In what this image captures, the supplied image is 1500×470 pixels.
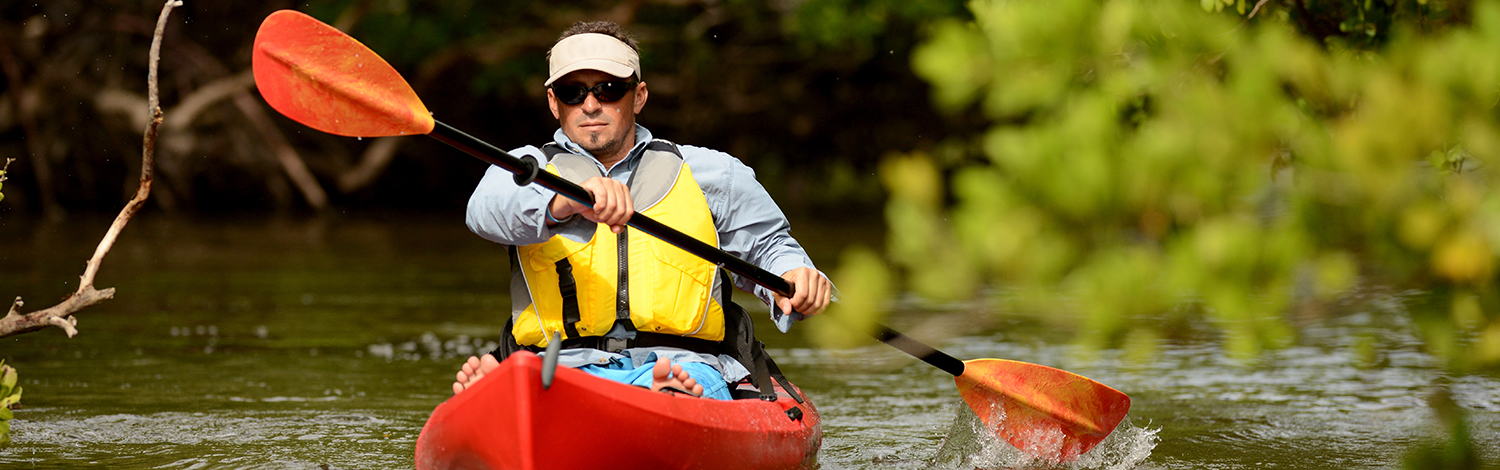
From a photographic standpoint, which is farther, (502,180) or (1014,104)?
(502,180)

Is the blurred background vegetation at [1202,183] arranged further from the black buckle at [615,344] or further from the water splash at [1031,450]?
the water splash at [1031,450]

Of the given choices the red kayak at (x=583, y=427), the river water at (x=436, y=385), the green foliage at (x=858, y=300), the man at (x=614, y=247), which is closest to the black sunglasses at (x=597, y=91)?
the man at (x=614, y=247)

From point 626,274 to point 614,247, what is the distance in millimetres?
62

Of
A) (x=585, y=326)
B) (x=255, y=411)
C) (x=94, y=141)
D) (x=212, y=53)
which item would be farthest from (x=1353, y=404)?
(x=212, y=53)

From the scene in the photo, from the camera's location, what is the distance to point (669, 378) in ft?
10.5

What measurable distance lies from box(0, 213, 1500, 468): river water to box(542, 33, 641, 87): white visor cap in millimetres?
820

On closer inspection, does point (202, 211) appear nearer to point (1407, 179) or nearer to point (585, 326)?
point (585, 326)

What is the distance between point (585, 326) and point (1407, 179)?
2140 millimetres

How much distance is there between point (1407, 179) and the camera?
4.45ft

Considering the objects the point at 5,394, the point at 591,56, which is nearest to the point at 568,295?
the point at 591,56

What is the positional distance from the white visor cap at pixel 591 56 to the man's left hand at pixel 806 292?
22.3 inches

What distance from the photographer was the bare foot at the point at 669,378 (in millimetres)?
3180

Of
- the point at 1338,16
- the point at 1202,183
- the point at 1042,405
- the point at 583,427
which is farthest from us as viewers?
the point at 1042,405

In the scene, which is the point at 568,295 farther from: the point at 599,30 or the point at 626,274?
the point at 599,30
